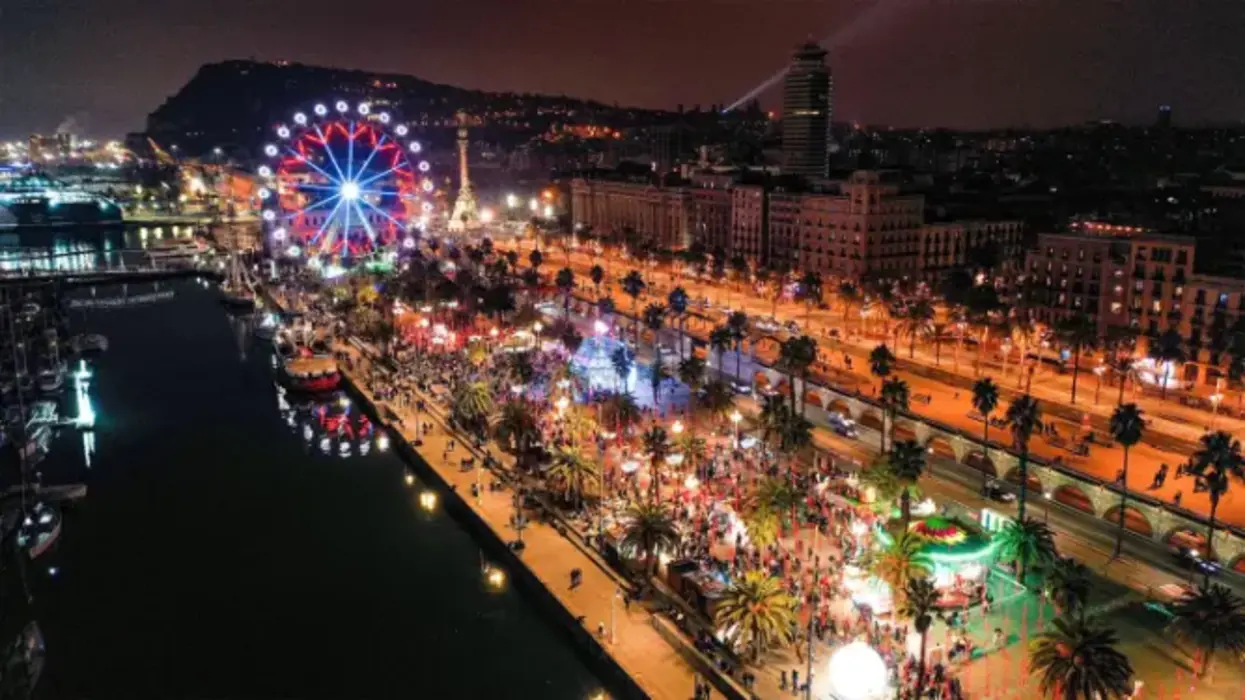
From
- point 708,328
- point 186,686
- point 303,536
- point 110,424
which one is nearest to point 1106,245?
point 708,328

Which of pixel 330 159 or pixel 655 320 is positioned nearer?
pixel 655 320

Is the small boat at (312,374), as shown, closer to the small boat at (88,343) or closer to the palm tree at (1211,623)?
the small boat at (88,343)

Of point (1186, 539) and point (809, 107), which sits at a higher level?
point (809, 107)

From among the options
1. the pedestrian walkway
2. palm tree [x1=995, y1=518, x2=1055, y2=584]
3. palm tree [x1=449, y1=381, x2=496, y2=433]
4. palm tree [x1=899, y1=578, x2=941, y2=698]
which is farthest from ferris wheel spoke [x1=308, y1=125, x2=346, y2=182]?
palm tree [x1=899, y1=578, x2=941, y2=698]

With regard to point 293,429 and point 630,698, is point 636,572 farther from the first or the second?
point 293,429

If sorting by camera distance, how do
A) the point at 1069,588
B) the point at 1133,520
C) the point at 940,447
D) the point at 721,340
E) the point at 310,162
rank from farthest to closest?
the point at 310,162 → the point at 721,340 → the point at 940,447 → the point at 1133,520 → the point at 1069,588

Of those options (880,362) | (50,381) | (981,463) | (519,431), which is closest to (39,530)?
(519,431)

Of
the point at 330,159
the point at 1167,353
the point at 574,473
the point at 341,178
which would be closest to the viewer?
the point at 574,473

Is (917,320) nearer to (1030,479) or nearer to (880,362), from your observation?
(880,362)
